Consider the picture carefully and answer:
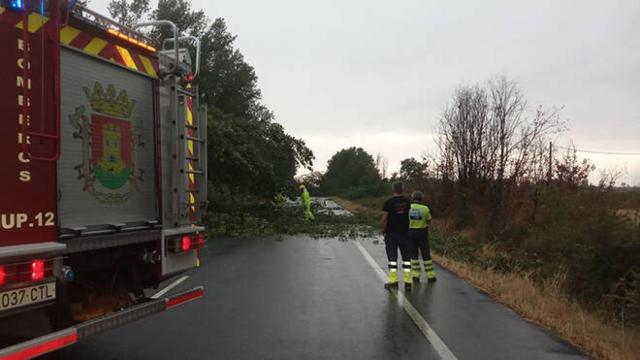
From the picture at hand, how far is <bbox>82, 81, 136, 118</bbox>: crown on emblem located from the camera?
207 inches

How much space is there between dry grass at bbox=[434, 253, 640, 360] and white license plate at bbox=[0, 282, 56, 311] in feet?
16.8

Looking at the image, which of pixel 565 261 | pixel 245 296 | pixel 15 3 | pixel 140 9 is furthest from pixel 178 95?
pixel 140 9

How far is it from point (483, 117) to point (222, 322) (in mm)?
18758

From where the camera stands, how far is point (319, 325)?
7.46 meters

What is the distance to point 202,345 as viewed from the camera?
6.46 m

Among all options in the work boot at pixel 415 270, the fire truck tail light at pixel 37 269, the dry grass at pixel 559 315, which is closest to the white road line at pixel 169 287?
the work boot at pixel 415 270

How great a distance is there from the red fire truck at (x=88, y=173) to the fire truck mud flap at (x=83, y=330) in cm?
1

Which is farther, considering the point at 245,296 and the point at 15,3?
the point at 245,296

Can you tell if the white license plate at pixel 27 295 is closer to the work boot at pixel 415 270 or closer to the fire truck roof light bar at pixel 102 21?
the fire truck roof light bar at pixel 102 21

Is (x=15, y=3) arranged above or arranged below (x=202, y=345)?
above

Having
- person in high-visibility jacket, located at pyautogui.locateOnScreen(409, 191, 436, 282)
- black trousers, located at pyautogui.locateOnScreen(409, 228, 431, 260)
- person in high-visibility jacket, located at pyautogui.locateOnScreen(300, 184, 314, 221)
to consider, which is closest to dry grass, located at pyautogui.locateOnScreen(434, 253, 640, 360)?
person in high-visibility jacket, located at pyautogui.locateOnScreen(409, 191, 436, 282)

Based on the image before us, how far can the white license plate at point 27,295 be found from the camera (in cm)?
376

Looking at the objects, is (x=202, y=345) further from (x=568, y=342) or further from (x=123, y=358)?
(x=568, y=342)

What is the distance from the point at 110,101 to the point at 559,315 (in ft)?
20.1
